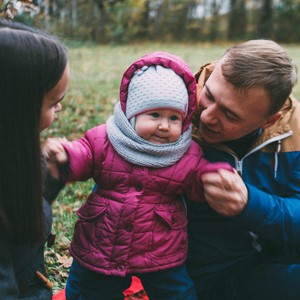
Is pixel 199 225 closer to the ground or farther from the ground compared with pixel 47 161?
closer to the ground

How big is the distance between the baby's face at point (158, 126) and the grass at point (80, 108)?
120 cm

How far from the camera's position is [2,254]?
6.02ft

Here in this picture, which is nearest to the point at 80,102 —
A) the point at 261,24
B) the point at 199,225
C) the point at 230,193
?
the point at 199,225

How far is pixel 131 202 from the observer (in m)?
2.26

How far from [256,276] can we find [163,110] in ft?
3.19

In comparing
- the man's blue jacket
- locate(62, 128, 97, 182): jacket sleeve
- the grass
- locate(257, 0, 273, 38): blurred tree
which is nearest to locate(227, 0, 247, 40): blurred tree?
locate(257, 0, 273, 38): blurred tree

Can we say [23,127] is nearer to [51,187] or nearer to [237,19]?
[51,187]

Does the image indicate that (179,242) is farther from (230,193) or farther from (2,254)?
(2,254)

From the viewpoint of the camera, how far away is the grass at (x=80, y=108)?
3.27m

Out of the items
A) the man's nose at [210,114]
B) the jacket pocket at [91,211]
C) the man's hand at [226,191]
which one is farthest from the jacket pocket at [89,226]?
the man's nose at [210,114]

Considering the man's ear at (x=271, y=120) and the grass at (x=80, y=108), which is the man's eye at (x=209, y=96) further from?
the grass at (x=80, y=108)

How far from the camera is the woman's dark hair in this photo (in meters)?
1.74

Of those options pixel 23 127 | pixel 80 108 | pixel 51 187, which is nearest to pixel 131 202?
pixel 51 187

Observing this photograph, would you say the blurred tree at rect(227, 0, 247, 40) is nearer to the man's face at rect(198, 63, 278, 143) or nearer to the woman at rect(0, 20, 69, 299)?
the man's face at rect(198, 63, 278, 143)
